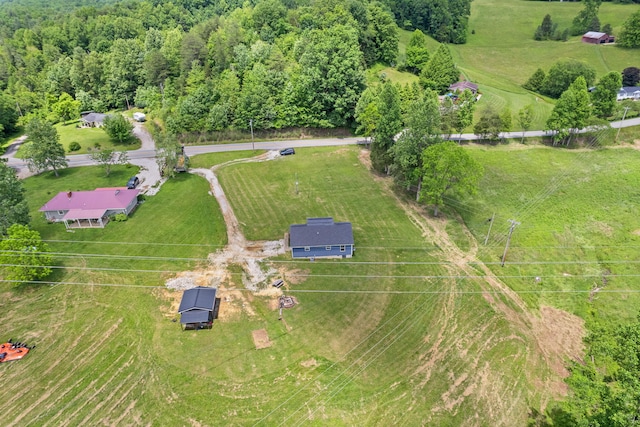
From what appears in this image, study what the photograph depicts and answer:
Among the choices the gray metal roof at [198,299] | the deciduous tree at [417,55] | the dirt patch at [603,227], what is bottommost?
the dirt patch at [603,227]

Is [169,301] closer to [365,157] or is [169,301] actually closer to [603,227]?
[365,157]

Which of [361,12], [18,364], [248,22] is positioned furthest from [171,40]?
[18,364]

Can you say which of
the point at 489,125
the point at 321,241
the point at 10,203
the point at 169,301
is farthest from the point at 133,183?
the point at 489,125

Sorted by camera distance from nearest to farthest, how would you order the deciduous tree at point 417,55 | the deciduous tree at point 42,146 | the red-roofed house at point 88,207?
1. the red-roofed house at point 88,207
2. the deciduous tree at point 42,146
3. the deciduous tree at point 417,55

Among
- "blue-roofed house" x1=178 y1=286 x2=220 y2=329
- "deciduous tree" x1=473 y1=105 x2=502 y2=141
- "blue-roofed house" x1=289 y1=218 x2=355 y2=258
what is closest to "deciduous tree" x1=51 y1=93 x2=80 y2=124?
"blue-roofed house" x1=289 y1=218 x2=355 y2=258

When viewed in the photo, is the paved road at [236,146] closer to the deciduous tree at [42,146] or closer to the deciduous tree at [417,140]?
the deciduous tree at [42,146]

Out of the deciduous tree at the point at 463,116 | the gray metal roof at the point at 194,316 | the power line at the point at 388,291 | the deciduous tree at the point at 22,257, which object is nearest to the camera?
the gray metal roof at the point at 194,316

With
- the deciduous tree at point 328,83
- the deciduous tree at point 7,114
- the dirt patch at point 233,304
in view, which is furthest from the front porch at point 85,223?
the deciduous tree at point 7,114

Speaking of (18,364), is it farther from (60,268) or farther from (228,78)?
(228,78)

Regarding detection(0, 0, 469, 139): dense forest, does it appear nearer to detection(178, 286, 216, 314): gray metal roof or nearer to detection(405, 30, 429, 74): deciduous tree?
detection(405, 30, 429, 74): deciduous tree
